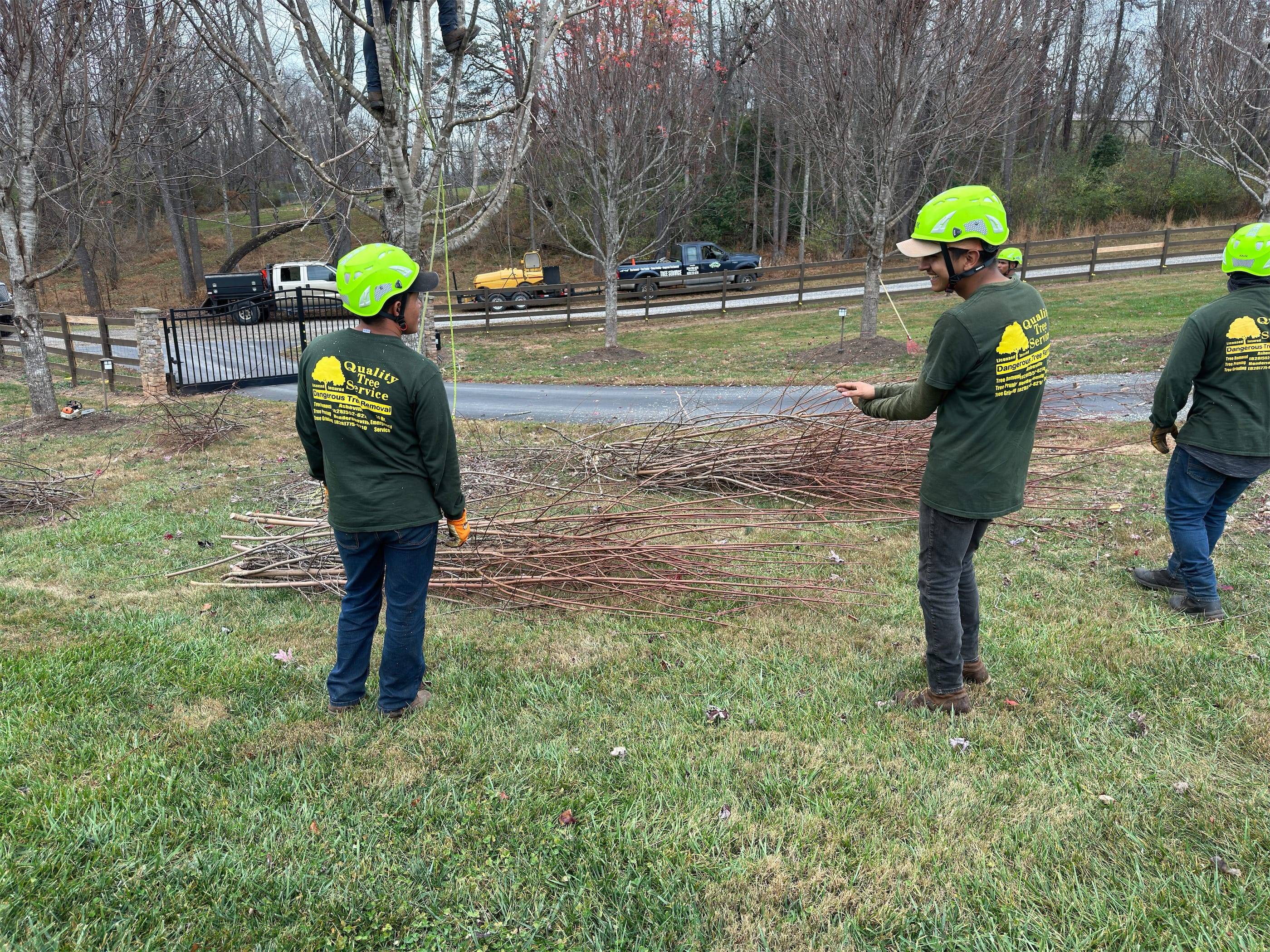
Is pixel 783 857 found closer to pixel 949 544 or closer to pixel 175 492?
pixel 949 544

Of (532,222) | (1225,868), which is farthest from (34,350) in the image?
(532,222)

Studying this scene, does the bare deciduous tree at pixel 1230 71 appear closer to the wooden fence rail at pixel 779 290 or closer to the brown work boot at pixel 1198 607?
the brown work boot at pixel 1198 607

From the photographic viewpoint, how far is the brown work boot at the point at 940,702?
11.0 ft

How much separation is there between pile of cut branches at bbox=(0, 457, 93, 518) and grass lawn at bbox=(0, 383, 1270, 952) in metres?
2.81

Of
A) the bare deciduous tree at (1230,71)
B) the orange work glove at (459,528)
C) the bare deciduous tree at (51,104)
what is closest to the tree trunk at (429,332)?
the orange work glove at (459,528)

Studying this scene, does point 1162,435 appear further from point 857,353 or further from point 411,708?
point 857,353

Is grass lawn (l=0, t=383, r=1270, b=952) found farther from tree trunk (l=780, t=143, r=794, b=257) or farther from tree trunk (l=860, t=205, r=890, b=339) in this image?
tree trunk (l=780, t=143, r=794, b=257)

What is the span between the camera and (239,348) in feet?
55.2

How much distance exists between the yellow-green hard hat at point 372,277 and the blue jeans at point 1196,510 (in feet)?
13.3

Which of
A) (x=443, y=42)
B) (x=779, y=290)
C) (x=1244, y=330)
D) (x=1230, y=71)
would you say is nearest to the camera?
(x=1244, y=330)

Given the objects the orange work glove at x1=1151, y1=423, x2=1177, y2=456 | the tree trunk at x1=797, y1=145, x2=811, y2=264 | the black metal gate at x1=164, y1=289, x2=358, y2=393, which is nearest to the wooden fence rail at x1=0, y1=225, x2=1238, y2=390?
the tree trunk at x1=797, y1=145, x2=811, y2=264

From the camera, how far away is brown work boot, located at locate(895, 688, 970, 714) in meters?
3.34

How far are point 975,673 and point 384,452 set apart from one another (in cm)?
282

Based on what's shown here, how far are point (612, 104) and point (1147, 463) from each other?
13323 mm
